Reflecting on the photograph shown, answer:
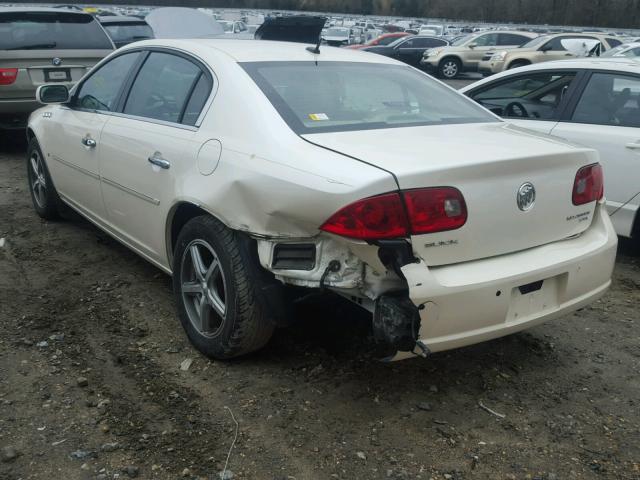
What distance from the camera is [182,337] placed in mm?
3701

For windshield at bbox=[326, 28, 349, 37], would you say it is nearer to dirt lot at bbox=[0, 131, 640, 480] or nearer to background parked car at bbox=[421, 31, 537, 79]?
background parked car at bbox=[421, 31, 537, 79]

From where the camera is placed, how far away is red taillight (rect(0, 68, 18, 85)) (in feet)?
25.7

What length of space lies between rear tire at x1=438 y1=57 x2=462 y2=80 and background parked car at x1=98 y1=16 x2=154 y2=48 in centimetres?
1338

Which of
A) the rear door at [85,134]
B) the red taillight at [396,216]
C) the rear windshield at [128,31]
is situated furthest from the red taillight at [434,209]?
the rear windshield at [128,31]

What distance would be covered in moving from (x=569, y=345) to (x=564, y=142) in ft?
3.70

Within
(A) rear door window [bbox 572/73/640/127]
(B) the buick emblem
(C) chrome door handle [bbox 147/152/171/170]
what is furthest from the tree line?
(C) chrome door handle [bbox 147/152/171/170]

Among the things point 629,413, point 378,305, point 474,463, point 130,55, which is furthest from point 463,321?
point 130,55

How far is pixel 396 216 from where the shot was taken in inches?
103

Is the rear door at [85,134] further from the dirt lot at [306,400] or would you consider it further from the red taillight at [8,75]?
the red taillight at [8,75]

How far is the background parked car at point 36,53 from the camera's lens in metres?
7.88

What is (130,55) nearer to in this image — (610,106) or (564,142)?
(564,142)

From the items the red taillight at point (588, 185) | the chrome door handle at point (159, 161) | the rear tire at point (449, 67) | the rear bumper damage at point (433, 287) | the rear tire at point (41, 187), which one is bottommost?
the rear tire at point (449, 67)

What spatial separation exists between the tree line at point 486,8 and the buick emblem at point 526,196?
6248 centimetres

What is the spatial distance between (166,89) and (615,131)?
3.21m
